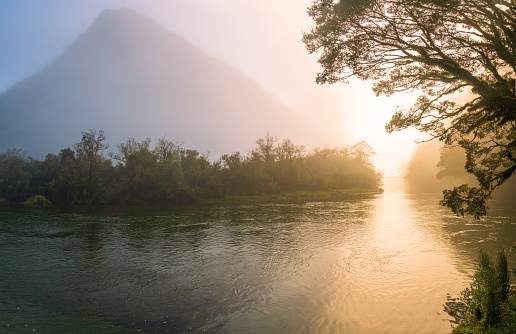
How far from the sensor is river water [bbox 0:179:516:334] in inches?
419

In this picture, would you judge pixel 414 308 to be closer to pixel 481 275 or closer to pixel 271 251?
pixel 481 275

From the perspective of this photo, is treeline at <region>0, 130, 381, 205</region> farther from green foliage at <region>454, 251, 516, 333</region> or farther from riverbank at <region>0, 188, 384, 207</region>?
green foliage at <region>454, 251, 516, 333</region>

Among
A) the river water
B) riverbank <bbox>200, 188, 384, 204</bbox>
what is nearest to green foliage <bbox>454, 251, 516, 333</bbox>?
the river water

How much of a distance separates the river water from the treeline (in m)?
44.3

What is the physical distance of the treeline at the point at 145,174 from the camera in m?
70.8

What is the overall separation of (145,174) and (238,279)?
209 feet

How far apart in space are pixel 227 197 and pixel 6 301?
70679 millimetres

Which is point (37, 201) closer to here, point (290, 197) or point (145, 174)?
point (145, 174)

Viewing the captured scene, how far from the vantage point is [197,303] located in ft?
40.4

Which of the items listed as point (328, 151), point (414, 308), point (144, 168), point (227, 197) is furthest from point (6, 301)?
point (328, 151)

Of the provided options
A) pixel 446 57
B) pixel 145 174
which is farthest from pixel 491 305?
pixel 145 174

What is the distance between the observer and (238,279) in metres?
15.4

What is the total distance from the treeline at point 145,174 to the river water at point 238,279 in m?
44.3

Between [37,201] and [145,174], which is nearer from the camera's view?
[37,201]
